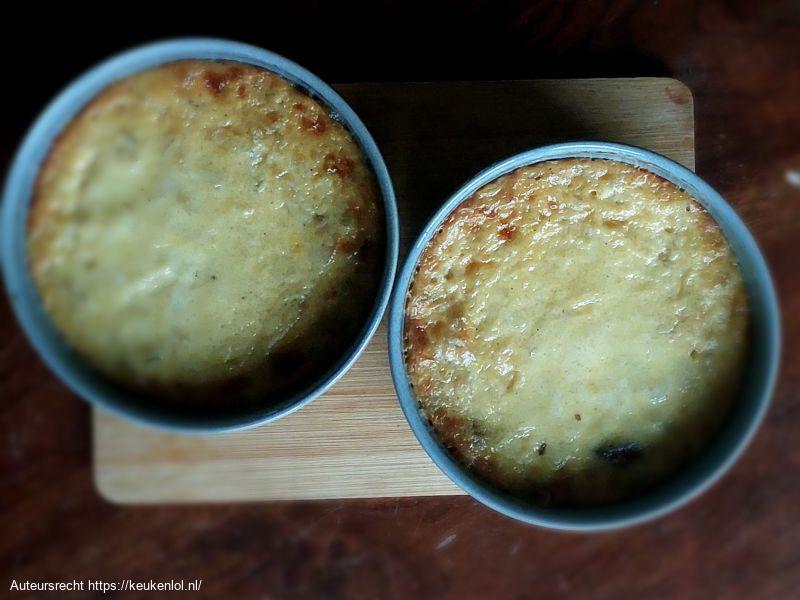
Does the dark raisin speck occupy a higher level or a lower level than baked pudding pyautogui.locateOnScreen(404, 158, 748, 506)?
lower

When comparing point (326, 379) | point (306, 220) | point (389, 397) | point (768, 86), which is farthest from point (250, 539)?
point (768, 86)

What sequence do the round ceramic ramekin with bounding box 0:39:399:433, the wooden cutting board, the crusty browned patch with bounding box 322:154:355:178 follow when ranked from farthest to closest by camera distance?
the wooden cutting board → the crusty browned patch with bounding box 322:154:355:178 → the round ceramic ramekin with bounding box 0:39:399:433

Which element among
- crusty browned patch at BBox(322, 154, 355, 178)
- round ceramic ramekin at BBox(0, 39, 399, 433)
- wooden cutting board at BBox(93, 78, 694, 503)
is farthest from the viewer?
wooden cutting board at BBox(93, 78, 694, 503)

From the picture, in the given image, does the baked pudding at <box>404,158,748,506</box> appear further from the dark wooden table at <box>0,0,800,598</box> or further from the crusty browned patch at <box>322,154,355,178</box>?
the dark wooden table at <box>0,0,800,598</box>

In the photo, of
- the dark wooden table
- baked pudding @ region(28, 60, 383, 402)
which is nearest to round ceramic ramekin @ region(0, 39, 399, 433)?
baked pudding @ region(28, 60, 383, 402)

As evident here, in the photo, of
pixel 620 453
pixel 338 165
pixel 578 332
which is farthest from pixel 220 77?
pixel 620 453

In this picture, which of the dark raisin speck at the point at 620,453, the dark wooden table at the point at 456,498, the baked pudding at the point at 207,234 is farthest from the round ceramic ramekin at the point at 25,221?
the dark raisin speck at the point at 620,453

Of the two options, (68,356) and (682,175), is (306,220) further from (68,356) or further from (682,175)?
(682,175)
